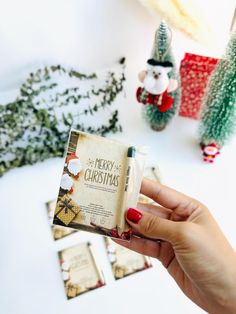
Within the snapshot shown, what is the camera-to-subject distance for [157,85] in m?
0.91

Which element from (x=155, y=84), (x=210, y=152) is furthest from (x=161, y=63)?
(x=210, y=152)

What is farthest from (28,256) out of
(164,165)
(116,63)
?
(116,63)

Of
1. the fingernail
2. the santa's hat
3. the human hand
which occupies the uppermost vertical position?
the santa's hat

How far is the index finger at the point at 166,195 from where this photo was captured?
2.57ft

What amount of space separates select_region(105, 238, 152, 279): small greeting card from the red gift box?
0.46m

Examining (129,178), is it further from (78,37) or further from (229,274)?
(78,37)

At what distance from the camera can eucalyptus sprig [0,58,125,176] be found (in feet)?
3.18

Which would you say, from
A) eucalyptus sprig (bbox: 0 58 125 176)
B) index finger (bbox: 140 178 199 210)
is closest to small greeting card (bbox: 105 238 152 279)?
index finger (bbox: 140 178 199 210)

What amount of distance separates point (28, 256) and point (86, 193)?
0.33 m

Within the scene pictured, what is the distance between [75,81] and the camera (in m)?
1.13

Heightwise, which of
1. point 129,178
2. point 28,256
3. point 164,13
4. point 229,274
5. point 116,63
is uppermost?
point 164,13

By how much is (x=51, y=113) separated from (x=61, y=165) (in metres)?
0.17

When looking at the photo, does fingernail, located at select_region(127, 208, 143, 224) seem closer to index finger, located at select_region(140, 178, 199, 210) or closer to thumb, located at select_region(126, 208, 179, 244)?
thumb, located at select_region(126, 208, 179, 244)

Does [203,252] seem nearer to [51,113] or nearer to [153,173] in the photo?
[153,173]
